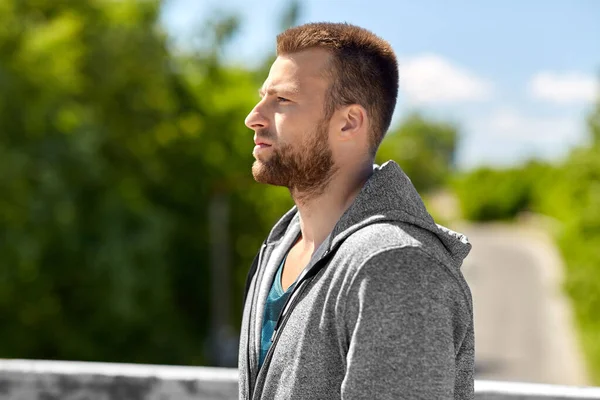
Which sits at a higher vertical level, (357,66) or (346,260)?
(357,66)

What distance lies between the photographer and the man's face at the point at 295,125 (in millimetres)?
1538

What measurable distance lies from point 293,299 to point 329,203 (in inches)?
8.5

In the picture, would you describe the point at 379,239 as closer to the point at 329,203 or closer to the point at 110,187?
the point at 329,203

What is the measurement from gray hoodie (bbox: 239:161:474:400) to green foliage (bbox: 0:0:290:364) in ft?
39.6

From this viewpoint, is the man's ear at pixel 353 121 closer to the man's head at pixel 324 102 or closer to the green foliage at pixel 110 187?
the man's head at pixel 324 102

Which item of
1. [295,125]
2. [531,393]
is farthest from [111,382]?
[295,125]

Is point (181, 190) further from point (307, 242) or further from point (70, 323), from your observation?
point (307, 242)

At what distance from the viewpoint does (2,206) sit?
50.6 ft

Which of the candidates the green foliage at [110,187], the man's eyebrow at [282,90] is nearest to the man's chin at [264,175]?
the man's eyebrow at [282,90]

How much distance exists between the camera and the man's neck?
1.58 m

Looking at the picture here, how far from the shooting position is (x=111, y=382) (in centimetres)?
292

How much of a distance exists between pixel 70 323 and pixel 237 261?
6956 millimetres

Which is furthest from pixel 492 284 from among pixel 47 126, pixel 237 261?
pixel 47 126

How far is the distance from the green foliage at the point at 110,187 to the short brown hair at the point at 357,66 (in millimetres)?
11963
